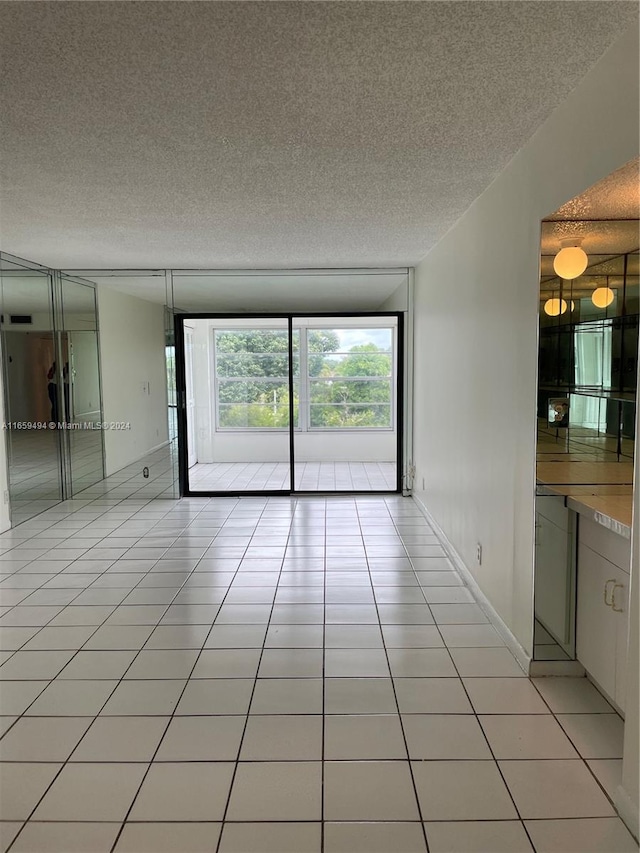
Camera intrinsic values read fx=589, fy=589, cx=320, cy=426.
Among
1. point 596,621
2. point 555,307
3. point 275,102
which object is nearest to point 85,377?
point 275,102

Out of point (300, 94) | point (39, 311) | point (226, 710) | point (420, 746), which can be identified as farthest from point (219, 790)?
point (39, 311)

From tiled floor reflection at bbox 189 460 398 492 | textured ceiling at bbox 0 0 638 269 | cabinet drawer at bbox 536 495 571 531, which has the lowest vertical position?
tiled floor reflection at bbox 189 460 398 492

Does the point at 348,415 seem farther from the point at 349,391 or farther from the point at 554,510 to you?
the point at 554,510

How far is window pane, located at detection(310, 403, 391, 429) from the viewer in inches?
281

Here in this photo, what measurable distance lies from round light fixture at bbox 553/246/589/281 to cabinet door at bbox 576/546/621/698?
3.87ft

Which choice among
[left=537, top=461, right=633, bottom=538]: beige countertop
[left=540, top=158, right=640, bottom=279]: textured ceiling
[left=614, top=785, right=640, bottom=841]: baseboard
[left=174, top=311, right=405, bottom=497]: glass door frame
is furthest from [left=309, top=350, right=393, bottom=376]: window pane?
[left=614, top=785, right=640, bottom=841]: baseboard

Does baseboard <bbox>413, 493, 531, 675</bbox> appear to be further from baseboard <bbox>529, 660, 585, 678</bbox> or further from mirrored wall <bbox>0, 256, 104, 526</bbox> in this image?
mirrored wall <bbox>0, 256, 104, 526</bbox>

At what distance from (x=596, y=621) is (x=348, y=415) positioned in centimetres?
506

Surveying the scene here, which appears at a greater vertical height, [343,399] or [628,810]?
[343,399]

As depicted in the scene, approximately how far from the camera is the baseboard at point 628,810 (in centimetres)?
171

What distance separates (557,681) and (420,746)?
0.80 metres

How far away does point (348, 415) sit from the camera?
7262 mm

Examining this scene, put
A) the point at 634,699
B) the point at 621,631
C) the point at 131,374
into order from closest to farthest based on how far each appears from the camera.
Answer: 1. the point at 634,699
2. the point at 621,631
3. the point at 131,374

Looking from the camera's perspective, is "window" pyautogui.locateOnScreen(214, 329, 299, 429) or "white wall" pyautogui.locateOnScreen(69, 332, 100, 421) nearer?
"white wall" pyautogui.locateOnScreen(69, 332, 100, 421)
